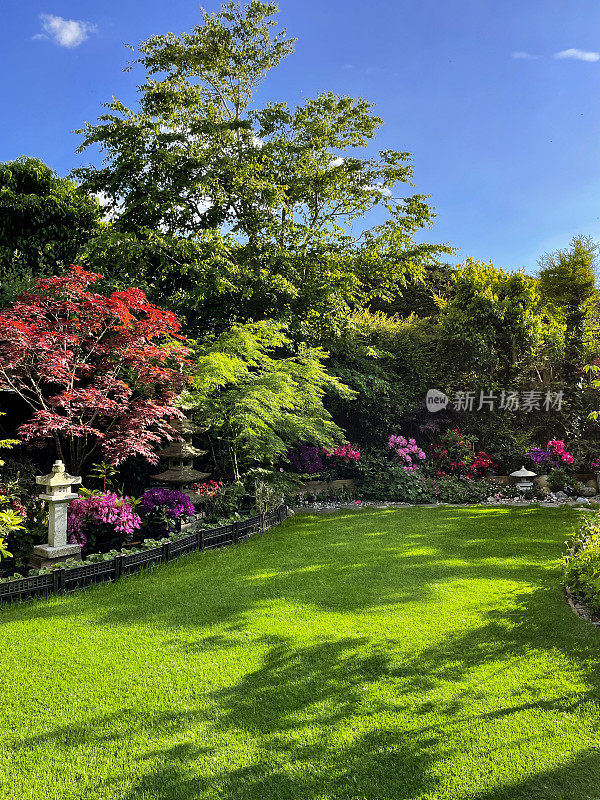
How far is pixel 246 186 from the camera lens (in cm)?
1190

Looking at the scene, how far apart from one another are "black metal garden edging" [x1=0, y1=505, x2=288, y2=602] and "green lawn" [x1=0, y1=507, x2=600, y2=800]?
9.1 inches

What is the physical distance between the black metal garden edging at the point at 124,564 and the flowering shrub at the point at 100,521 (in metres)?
0.62

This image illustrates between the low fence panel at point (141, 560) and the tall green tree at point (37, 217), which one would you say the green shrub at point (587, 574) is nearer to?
the low fence panel at point (141, 560)

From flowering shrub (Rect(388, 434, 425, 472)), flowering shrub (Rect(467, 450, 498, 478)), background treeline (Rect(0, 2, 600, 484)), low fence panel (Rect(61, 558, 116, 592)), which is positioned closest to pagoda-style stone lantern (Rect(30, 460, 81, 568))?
low fence panel (Rect(61, 558, 116, 592))

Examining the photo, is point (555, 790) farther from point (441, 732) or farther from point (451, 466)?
point (451, 466)

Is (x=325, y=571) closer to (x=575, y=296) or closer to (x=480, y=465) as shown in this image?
(x=480, y=465)

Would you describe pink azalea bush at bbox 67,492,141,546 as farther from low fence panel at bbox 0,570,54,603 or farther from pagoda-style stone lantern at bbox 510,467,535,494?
pagoda-style stone lantern at bbox 510,467,535,494

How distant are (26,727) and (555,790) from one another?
10.1 feet

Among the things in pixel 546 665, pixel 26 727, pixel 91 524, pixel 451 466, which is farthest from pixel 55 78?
pixel 451 466

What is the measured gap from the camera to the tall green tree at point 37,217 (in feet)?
37.2

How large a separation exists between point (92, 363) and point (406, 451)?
7517mm

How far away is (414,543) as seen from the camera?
7223 mm

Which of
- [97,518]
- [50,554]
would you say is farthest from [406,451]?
[50,554]

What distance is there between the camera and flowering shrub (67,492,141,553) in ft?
21.2
